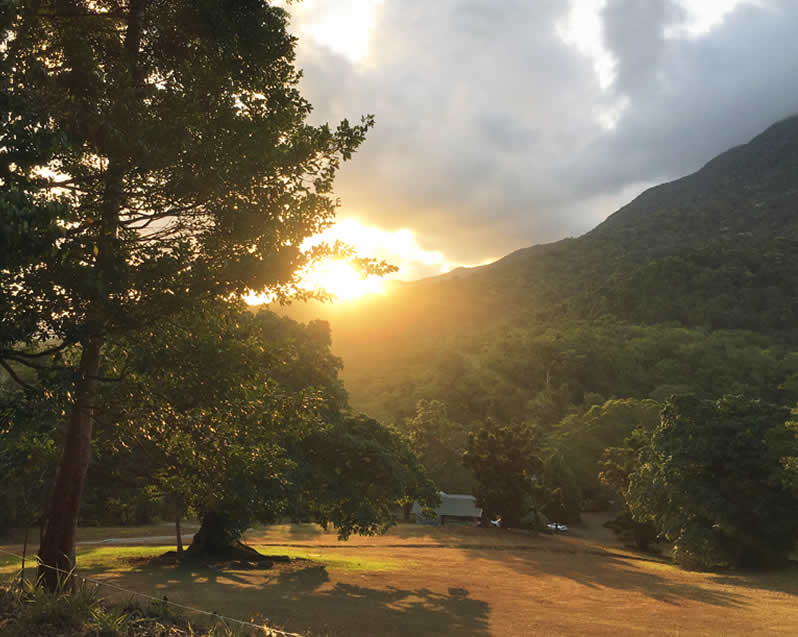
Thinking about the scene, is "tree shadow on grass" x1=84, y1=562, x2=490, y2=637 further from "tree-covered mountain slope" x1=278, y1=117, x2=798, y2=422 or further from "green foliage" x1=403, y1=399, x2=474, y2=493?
"tree-covered mountain slope" x1=278, y1=117, x2=798, y2=422

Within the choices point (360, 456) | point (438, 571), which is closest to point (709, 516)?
point (438, 571)

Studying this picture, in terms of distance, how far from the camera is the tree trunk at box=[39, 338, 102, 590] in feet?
27.7

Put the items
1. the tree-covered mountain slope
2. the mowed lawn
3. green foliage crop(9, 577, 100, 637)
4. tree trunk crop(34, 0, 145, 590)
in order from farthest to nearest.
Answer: the tree-covered mountain slope
the mowed lawn
tree trunk crop(34, 0, 145, 590)
green foliage crop(9, 577, 100, 637)

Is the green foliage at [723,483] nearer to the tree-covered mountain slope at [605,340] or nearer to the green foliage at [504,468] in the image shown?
the green foliage at [504,468]

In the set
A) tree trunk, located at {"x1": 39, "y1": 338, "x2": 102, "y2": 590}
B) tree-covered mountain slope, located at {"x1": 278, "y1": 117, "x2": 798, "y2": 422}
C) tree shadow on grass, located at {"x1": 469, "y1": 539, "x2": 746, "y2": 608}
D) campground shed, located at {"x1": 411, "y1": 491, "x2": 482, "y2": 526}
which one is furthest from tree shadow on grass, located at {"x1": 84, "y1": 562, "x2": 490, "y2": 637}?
tree-covered mountain slope, located at {"x1": 278, "y1": 117, "x2": 798, "y2": 422}

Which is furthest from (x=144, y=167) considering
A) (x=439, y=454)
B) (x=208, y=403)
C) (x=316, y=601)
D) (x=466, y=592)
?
(x=439, y=454)

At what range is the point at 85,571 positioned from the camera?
61.5ft

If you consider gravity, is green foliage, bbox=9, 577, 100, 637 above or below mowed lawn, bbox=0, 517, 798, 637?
above

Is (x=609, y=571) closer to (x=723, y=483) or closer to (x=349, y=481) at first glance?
(x=723, y=483)

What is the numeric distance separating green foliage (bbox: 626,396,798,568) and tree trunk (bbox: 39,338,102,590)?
98.0ft

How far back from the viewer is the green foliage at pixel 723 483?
28438 mm

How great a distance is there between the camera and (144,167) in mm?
8023

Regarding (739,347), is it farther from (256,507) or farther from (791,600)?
(256,507)

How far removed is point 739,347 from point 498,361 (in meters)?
51.0
